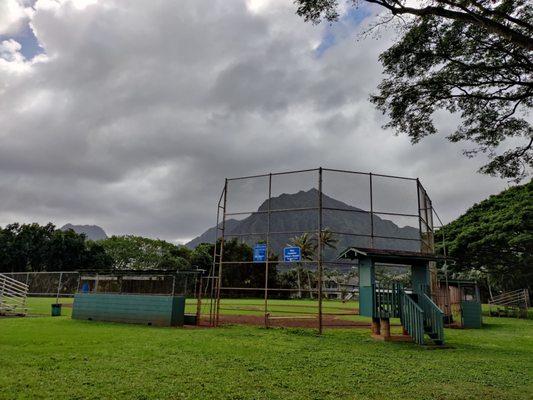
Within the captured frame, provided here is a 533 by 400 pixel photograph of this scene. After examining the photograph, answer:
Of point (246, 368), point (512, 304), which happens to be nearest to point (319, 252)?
point (246, 368)

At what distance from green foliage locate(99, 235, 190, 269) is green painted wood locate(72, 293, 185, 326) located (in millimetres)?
43429

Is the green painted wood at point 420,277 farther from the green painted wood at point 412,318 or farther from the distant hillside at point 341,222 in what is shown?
the distant hillside at point 341,222

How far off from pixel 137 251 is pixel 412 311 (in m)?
56.2

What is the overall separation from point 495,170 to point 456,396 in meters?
8.83

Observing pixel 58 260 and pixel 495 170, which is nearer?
pixel 495 170

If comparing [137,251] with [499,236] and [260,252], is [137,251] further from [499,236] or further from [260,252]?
[260,252]

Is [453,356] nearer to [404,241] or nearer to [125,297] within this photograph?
[404,241]

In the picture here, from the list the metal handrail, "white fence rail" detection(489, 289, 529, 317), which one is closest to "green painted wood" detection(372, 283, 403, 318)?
the metal handrail

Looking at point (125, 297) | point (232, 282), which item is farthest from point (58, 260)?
point (125, 297)

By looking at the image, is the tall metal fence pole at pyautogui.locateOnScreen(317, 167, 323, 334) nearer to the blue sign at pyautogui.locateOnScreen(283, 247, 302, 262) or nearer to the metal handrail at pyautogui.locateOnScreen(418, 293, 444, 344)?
the blue sign at pyautogui.locateOnScreen(283, 247, 302, 262)

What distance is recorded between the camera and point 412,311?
1088cm

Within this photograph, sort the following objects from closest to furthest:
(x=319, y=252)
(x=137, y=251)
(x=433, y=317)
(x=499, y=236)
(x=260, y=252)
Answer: (x=433, y=317)
(x=319, y=252)
(x=260, y=252)
(x=499, y=236)
(x=137, y=251)

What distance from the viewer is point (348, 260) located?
12758mm

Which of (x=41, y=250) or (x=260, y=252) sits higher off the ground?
(x=41, y=250)
